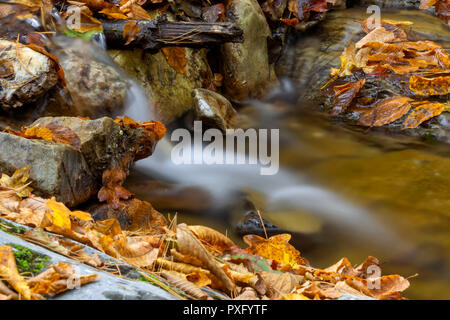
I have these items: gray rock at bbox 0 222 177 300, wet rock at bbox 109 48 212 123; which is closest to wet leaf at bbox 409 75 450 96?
wet rock at bbox 109 48 212 123

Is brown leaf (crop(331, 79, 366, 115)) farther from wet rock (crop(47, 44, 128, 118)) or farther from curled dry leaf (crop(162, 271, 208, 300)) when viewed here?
curled dry leaf (crop(162, 271, 208, 300))

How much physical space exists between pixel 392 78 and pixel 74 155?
13.2ft

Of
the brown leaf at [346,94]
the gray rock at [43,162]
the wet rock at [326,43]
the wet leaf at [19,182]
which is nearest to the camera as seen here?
the wet leaf at [19,182]

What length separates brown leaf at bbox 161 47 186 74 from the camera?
4.53 m

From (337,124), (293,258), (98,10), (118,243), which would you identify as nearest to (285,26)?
(337,124)

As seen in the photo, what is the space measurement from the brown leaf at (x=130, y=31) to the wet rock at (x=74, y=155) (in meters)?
1.25

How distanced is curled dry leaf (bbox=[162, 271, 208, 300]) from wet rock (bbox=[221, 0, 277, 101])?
4.11 metres

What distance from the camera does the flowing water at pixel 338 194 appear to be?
2.64 meters

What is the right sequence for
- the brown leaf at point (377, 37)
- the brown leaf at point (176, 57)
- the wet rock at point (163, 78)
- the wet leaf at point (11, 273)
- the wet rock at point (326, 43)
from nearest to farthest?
the wet leaf at point (11, 273), the wet rock at point (163, 78), the brown leaf at point (176, 57), the brown leaf at point (377, 37), the wet rock at point (326, 43)

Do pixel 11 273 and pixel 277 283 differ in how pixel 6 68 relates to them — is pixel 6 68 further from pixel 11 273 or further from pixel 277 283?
pixel 277 283

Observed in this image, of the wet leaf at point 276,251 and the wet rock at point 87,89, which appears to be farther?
the wet rock at point 87,89

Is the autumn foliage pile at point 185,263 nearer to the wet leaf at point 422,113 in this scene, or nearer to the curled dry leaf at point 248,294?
the curled dry leaf at point 248,294

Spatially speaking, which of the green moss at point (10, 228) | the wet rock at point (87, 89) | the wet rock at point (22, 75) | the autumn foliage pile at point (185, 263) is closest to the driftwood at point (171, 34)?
the wet rock at point (87, 89)

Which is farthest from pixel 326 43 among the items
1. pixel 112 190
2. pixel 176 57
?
pixel 112 190
